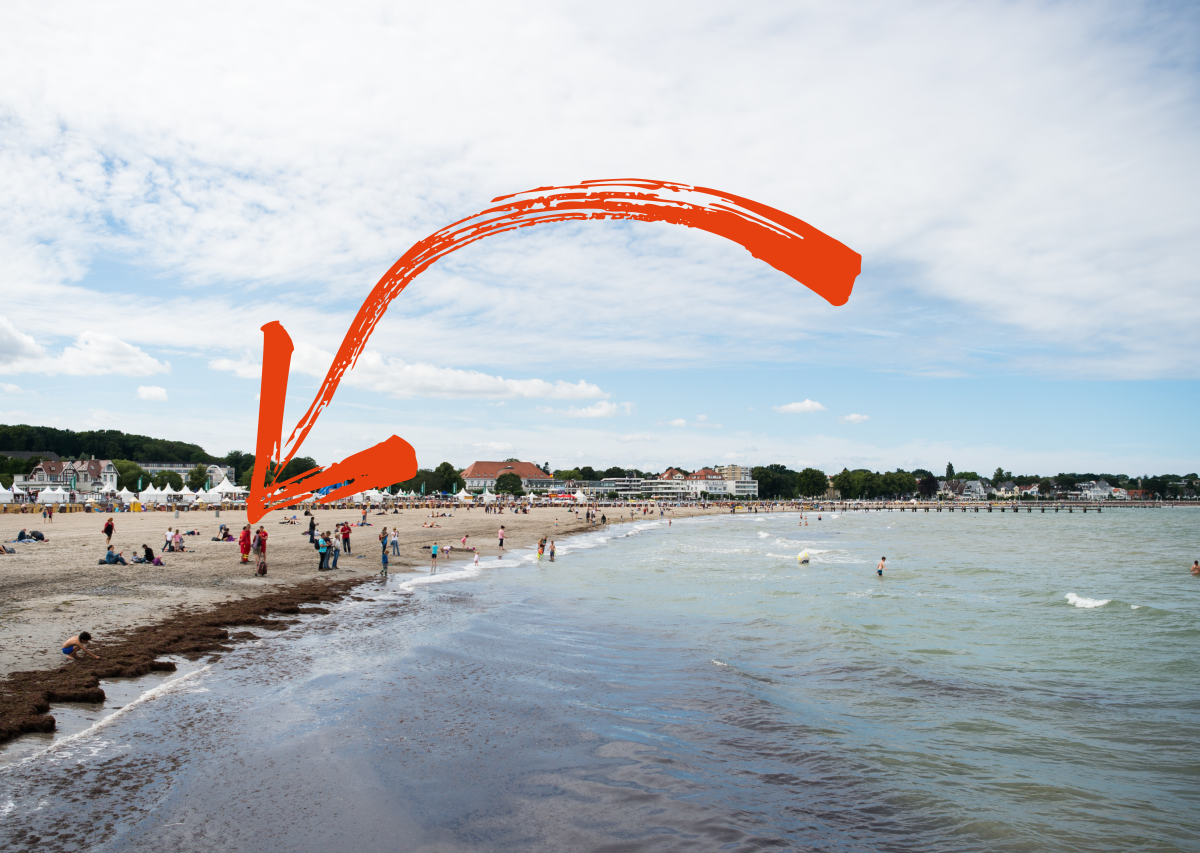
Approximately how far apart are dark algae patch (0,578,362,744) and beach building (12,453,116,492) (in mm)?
125878

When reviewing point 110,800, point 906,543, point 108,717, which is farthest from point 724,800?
point 906,543

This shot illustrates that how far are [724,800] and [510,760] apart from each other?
291 cm

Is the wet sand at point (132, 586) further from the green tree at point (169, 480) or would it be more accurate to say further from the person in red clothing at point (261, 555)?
the green tree at point (169, 480)

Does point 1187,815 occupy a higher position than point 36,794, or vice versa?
point 36,794

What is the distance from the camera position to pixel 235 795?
24.7 feet

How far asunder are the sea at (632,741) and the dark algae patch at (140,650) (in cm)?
37

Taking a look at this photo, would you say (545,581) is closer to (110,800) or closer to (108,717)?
(108,717)

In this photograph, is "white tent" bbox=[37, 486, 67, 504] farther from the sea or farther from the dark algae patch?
the sea

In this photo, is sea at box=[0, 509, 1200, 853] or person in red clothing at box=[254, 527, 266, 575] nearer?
sea at box=[0, 509, 1200, 853]

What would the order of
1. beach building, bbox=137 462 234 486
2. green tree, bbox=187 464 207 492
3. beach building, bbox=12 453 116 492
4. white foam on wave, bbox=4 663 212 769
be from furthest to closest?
beach building, bbox=137 462 234 486 → green tree, bbox=187 464 207 492 → beach building, bbox=12 453 116 492 → white foam on wave, bbox=4 663 212 769

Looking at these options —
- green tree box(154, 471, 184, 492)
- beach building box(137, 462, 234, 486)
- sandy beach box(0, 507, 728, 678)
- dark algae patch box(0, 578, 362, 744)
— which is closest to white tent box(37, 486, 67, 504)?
sandy beach box(0, 507, 728, 678)

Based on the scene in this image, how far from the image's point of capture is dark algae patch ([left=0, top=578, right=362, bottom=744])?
9.25 meters

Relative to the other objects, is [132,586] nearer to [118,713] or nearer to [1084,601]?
[118,713]

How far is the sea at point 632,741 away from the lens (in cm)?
718
